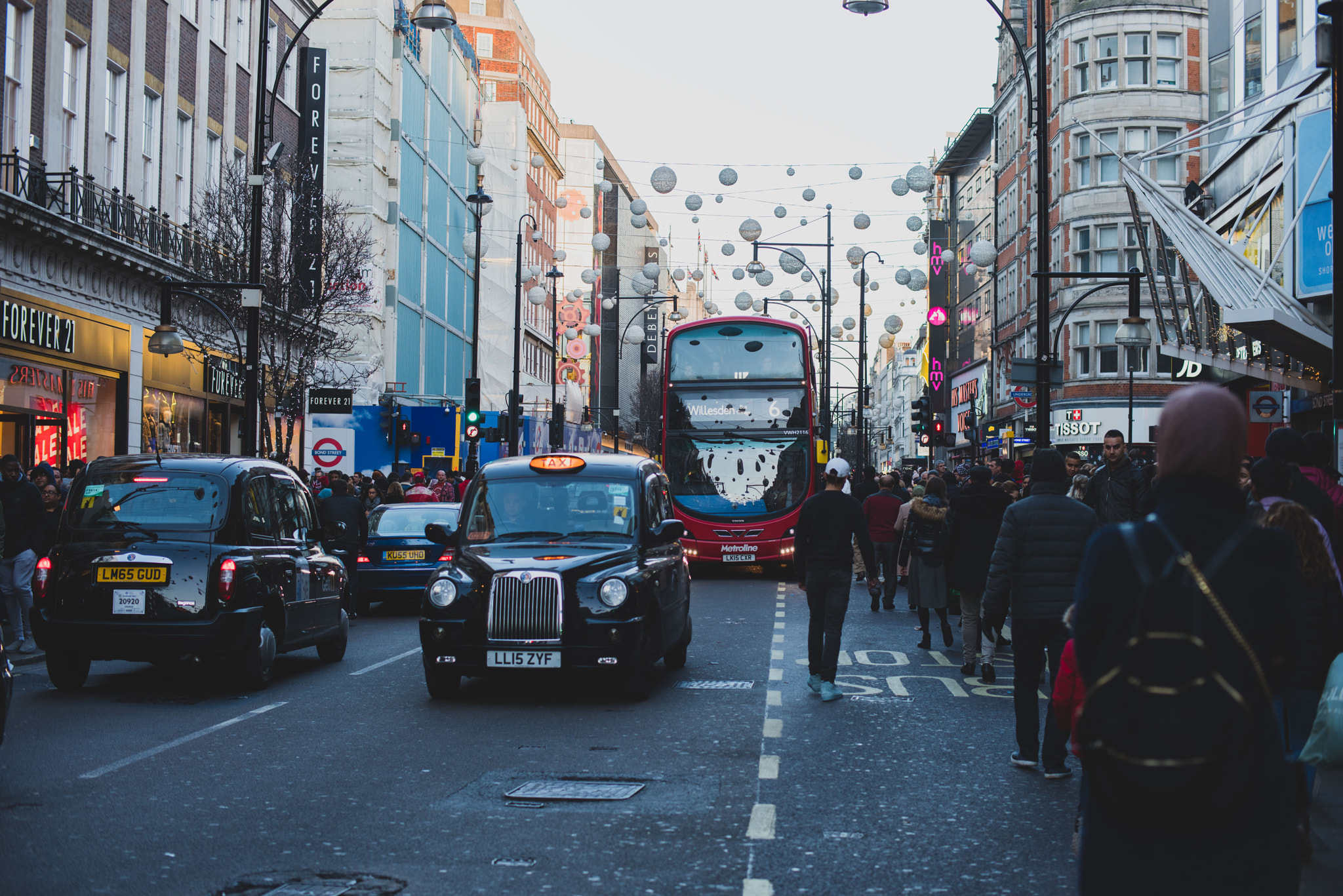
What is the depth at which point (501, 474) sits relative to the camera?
12.6m

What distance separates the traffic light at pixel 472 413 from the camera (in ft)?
115

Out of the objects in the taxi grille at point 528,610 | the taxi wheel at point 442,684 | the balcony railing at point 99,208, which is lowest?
the taxi wheel at point 442,684

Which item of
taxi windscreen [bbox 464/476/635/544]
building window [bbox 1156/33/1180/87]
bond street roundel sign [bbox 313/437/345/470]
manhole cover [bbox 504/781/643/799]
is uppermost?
building window [bbox 1156/33/1180/87]

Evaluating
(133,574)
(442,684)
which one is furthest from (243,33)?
(442,684)

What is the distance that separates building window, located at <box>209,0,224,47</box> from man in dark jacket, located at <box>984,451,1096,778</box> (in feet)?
98.4

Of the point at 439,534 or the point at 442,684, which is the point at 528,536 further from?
the point at 442,684

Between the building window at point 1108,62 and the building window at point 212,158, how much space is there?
3144 centimetres

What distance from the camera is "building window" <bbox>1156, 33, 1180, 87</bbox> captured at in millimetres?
51250

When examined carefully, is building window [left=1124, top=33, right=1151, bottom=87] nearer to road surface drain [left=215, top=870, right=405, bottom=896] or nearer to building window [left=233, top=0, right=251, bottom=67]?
building window [left=233, top=0, right=251, bottom=67]

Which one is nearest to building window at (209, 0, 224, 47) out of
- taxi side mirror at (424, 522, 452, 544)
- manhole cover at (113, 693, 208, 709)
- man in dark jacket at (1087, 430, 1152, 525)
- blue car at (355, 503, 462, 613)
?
Result: blue car at (355, 503, 462, 613)

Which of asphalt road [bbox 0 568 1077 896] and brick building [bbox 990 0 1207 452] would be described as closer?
asphalt road [bbox 0 568 1077 896]

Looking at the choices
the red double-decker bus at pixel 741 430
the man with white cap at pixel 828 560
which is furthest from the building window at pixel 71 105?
the man with white cap at pixel 828 560

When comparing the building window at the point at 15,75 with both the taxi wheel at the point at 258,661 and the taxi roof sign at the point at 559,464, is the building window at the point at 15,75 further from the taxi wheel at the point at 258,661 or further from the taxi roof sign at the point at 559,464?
the taxi roof sign at the point at 559,464

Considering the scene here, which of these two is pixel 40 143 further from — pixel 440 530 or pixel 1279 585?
pixel 1279 585
